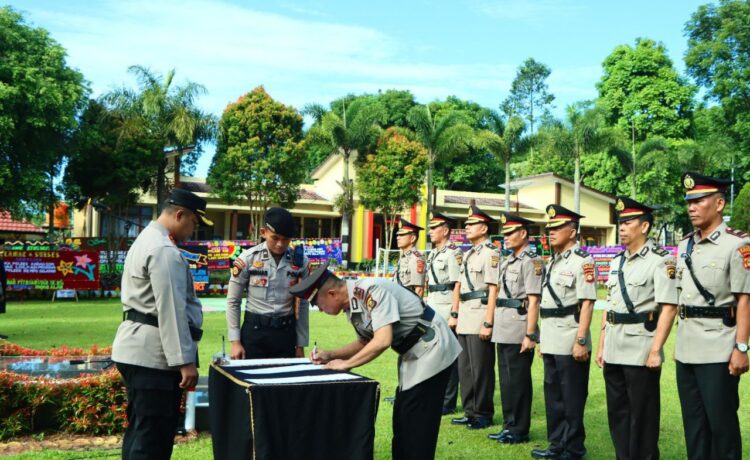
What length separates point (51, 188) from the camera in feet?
80.3

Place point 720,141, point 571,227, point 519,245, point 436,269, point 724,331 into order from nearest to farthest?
point 724,331
point 571,227
point 519,245
point 436,269
point 720,141

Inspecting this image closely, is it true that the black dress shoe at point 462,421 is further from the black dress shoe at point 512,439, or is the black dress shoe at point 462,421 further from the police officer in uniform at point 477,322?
the black dress shoe at point 512,439

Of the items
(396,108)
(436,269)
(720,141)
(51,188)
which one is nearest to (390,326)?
(436,269)

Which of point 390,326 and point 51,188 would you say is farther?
point 51,188

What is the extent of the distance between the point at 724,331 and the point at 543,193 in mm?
37282

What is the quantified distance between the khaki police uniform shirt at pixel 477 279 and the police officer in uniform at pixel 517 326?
0.14 metres

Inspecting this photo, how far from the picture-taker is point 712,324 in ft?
14.7

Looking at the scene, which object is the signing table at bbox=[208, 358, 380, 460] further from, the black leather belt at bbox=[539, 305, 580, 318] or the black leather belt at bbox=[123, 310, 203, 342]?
the black leather belt at bbox=[539, 305, 580, 318]

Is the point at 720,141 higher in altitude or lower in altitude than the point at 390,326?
higher

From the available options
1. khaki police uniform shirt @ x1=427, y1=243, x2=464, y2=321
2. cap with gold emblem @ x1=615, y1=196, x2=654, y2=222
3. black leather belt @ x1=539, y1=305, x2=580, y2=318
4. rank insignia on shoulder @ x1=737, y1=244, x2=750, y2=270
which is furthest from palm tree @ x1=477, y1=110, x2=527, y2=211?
rank insignia on shoulder @ x1=737, y1=244, x2=750, y2=270

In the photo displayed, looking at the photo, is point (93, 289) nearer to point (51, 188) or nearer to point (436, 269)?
point (51, 188)

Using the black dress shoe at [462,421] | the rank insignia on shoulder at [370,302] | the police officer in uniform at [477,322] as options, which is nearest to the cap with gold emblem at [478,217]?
the police officer in uniform at [477,322]

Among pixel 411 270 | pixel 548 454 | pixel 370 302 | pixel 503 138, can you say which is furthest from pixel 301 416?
pixel 503 138

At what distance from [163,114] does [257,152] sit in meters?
4.04
